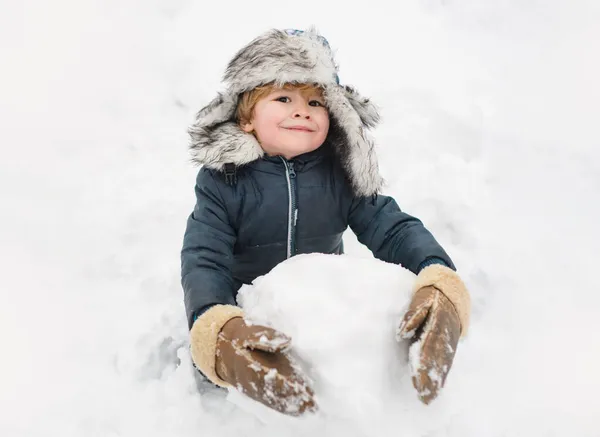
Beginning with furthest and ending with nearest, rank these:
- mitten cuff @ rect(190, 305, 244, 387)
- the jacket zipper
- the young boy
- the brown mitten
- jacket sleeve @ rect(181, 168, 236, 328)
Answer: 1. the jacket zipper
2. the young boy
3. jacket sleeve @ rect(181, 168, 236, 328)
4. mitten cuff @ rect(190, 305, 244, 387)
5. the brown mitten

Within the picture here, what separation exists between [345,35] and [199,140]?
7.03 feet

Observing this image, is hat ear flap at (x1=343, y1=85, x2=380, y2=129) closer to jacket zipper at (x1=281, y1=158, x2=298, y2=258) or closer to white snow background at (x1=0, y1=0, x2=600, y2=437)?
jacket zipper at (x1=281, y1=158, x2=298, y2=258)

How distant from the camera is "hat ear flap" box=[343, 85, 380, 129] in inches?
59.2

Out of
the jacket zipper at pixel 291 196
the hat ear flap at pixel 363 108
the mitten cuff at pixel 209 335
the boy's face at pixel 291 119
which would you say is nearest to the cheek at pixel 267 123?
the boy's face at pixel 291 119

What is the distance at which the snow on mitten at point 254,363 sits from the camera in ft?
3.03

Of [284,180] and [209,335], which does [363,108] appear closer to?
[284,180]

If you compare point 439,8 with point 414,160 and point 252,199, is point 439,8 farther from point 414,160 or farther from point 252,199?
point 252,199

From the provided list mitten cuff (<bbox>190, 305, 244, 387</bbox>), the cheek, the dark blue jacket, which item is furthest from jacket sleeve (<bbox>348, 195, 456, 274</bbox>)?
mitten cuff (<bbox>190, 305, 244, 387</bbox>)

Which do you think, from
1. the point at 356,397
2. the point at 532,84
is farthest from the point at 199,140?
the point at 532,84

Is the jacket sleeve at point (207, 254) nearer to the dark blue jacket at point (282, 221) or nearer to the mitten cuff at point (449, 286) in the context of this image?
the dark blue jacket at point (282, 221)

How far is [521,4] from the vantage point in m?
3.38

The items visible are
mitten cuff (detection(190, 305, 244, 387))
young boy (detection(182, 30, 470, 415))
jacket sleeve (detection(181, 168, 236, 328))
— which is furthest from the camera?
young boy (detection(182, 30, 470, 415))

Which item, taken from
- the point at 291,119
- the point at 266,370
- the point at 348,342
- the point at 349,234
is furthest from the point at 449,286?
the point at 349,234

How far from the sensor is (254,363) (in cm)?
95
